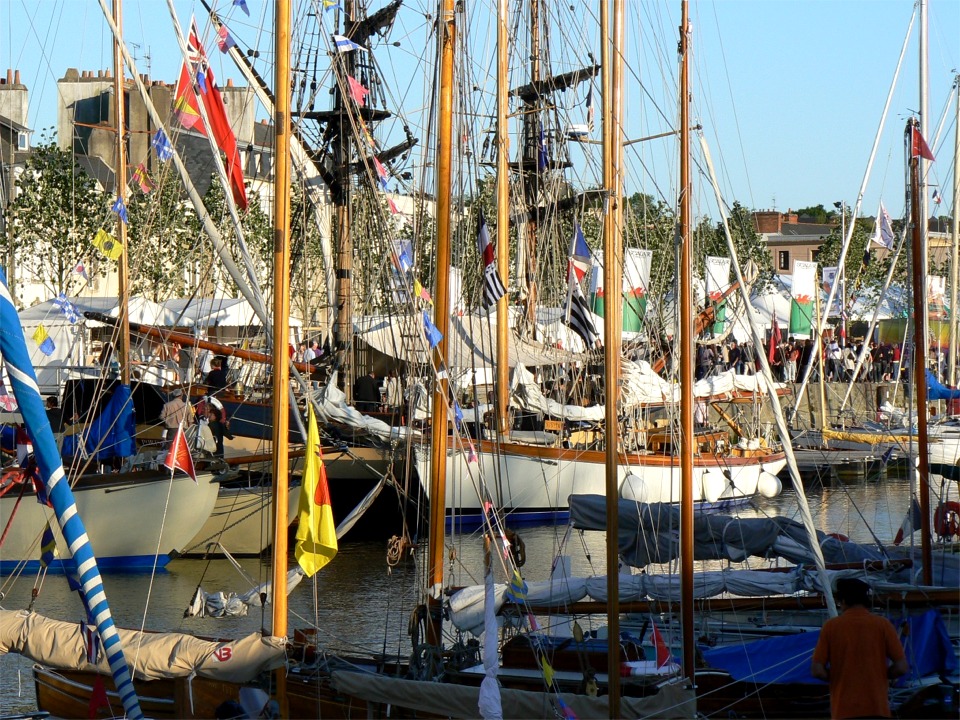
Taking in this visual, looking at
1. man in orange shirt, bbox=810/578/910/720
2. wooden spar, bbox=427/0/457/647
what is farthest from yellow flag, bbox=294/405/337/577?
man in orange shirt, bbox=810/578/910/720

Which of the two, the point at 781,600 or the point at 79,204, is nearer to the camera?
the point at 781,600

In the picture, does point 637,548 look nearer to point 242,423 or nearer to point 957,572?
point 957,572

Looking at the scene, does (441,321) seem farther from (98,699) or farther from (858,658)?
(858,658)

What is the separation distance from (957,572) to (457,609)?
5.99 metres

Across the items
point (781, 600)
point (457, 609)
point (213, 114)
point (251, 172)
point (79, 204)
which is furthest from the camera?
point (251, 172)

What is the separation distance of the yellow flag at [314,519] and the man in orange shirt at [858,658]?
4.59 m

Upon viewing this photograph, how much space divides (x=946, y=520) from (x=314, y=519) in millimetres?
10191

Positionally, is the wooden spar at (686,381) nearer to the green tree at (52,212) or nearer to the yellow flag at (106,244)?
the yellow flag at (106,244)

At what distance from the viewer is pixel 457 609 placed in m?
13.4

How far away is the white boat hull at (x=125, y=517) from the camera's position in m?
22.3

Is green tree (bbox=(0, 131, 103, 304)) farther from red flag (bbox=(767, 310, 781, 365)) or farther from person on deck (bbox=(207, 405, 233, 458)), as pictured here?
red flag (bbox=(767, 310, 781, 365))

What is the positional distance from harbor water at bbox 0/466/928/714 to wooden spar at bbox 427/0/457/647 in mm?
767

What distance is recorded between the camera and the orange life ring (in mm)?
17641

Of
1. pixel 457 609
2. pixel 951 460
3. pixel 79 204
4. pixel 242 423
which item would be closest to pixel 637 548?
pixel 457 609
